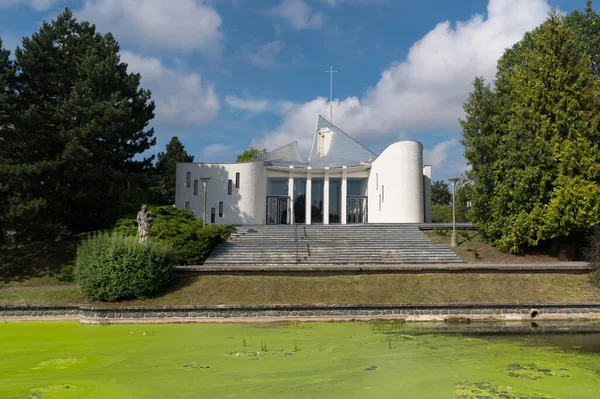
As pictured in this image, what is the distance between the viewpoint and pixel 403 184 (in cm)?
3175

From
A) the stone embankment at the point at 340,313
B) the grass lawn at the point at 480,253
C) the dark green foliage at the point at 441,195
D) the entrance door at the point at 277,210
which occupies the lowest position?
the stone embankment at the point at 340,313

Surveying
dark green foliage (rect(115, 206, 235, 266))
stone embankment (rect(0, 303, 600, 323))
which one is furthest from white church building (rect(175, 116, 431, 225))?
stone embankment (rect(0, 303, 600, 323))

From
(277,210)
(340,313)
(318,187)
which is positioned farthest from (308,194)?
(340,313)

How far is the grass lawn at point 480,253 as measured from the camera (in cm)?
2317

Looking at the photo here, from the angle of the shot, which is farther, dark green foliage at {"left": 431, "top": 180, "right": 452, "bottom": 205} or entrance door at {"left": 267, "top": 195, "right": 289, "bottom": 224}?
dark green foliage at {"left": 431, "top": 180, "right": 452, "bottom": 205}

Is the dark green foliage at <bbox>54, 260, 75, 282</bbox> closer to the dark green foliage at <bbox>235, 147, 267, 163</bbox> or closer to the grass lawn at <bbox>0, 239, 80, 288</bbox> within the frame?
the grass lawn at <bbox>0, 239, 80, 288</bbox>

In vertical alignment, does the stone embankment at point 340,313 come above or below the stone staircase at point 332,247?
below

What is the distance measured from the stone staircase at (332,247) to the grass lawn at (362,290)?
166 inches

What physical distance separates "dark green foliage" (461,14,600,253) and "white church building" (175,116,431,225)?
250 inches

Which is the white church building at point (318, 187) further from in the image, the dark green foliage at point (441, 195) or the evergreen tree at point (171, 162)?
the dark green foliage at point (441, 195)

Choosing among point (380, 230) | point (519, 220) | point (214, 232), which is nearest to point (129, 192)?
point (214, 232)

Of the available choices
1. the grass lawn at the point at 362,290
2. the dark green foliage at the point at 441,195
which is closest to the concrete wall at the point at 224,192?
the grass lawn at the point at 362,290

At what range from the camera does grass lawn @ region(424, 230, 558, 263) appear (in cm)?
2317

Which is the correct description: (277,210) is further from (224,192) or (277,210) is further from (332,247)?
(332,247)
